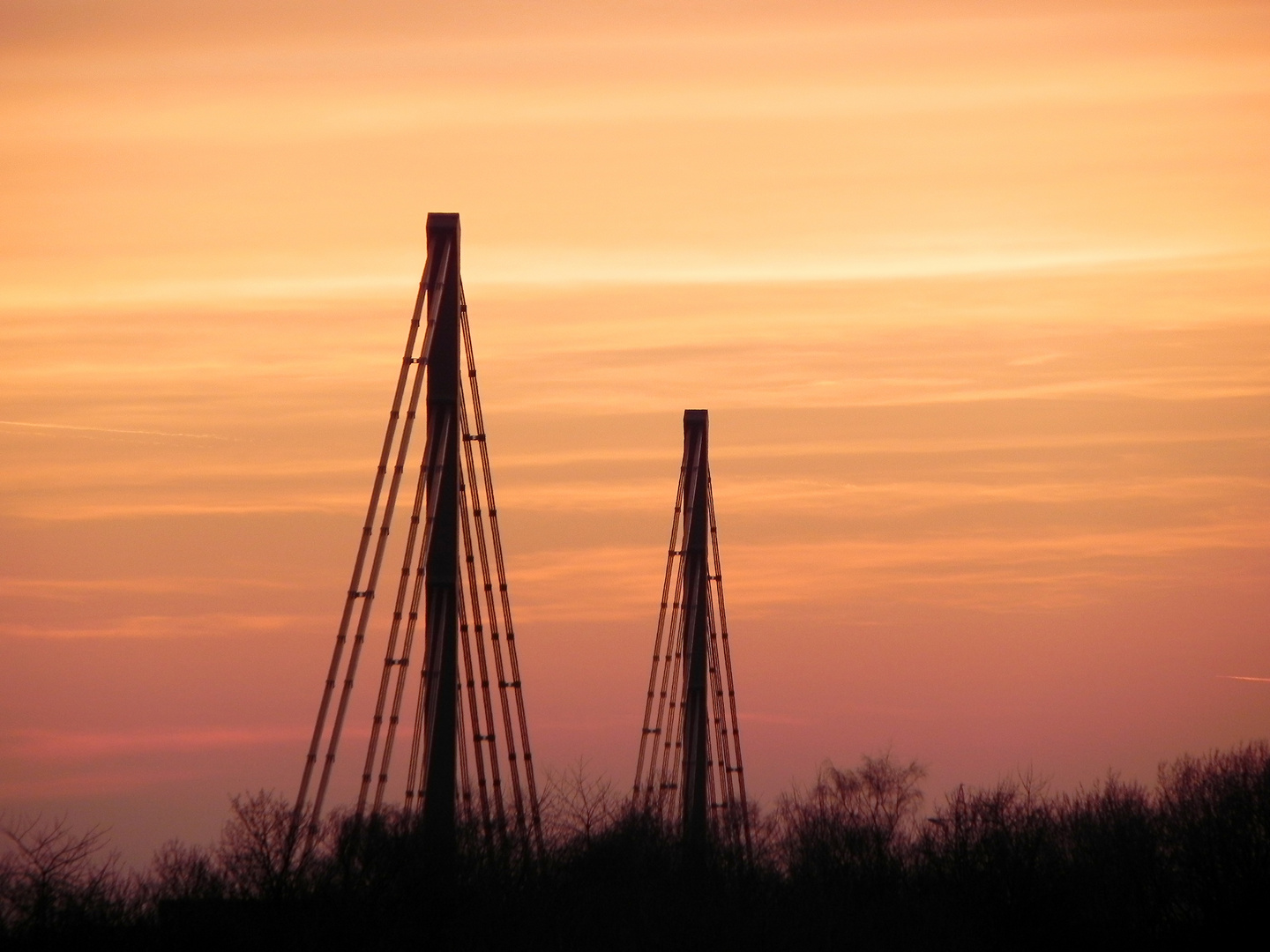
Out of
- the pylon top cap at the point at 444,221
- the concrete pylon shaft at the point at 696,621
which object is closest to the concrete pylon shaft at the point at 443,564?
the pylon top cap at the point at 444,221

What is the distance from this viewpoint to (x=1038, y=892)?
77.0 metres

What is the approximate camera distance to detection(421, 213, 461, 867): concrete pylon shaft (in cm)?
4359

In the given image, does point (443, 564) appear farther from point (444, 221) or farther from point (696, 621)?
point (696, 621)

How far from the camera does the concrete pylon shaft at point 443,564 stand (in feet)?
143

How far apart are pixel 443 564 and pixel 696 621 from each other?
91.4 ft

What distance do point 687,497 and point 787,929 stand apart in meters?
16.2

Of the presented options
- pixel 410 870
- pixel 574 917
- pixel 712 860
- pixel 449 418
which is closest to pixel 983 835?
pixel 712 860

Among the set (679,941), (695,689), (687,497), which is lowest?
(679,941)

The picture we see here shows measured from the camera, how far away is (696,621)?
7138 centimetres

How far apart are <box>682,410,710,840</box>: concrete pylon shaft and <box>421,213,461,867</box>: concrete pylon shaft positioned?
22.3m

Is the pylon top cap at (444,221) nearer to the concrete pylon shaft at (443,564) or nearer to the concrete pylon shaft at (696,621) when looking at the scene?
the concrete pylon shaft at (443,564)

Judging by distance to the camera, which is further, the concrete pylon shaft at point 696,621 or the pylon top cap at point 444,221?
the concrete pylon shaft at point 696,621

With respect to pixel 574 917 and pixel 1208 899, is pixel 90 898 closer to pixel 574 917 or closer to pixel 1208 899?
pixel 574 917

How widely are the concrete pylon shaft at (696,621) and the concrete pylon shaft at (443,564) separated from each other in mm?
22261
